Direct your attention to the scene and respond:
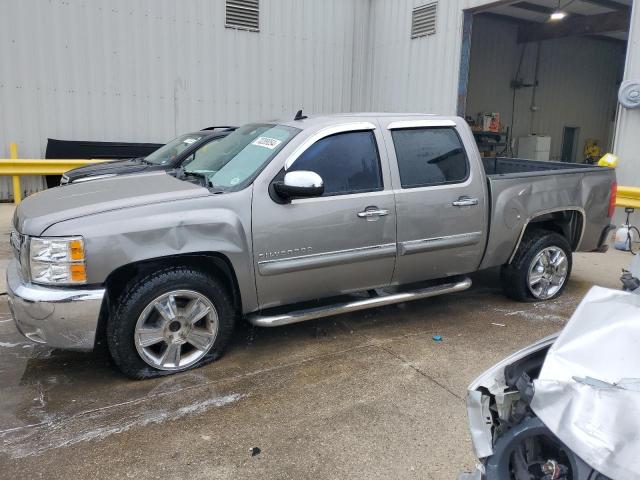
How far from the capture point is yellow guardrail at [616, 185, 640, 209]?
25.3 ft

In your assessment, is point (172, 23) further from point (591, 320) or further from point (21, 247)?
point (591, 320)

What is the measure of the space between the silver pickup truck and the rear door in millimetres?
12

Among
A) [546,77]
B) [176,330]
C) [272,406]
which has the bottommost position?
[272,406]

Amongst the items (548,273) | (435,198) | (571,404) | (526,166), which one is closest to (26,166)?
(435,198)

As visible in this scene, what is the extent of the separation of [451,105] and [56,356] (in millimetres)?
9277

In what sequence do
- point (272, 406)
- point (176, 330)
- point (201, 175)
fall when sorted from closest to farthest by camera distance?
point (272, 406)
point (176, 330)
point (201, 175)

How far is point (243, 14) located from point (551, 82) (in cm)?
1128

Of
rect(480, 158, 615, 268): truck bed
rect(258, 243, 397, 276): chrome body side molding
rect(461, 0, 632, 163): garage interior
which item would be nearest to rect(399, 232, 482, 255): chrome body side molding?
rect(258, 243, 397, 276): chrome body side molding

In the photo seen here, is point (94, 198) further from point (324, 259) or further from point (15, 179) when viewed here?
point (15, 179)

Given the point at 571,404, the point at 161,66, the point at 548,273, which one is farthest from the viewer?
the point at 161,66

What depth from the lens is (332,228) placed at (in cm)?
391

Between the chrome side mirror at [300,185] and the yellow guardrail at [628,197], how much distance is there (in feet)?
20.2

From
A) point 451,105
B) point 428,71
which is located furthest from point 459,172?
point 428,71

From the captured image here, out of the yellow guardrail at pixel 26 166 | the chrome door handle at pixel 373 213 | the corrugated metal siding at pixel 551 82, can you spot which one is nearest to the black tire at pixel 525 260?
the chrome door handle at pixel 373 213
